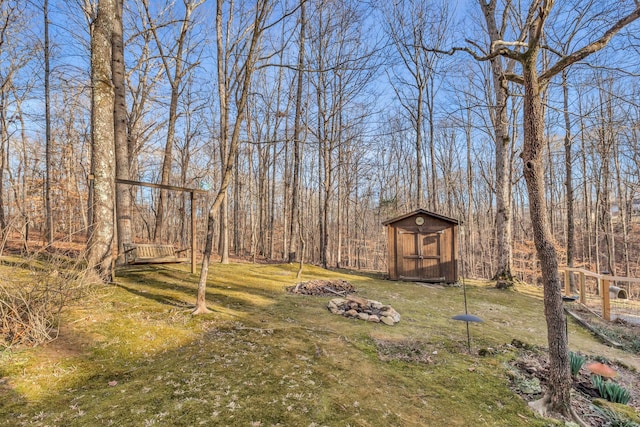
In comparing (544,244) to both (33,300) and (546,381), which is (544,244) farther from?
(33,300)

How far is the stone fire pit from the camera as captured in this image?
Result: 206 inches

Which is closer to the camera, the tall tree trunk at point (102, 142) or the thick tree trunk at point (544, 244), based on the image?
the thick tree trunk at point (544, 244)

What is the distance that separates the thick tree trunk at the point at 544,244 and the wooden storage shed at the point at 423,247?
743cm

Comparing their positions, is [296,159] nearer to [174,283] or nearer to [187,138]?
[174,283]

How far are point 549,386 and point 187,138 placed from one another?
19.7 m

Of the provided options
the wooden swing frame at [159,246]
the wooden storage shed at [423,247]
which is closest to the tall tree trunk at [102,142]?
the wooden swing frame at [159,246]

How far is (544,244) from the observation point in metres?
3.01

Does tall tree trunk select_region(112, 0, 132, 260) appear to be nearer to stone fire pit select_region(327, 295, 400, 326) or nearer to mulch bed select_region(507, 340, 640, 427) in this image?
stone fire pit select_region(327, 295, 400, 326)

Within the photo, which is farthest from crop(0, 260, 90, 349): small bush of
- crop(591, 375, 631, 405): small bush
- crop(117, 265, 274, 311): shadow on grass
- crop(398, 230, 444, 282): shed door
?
crop(398, 230, 444, 282): shed door

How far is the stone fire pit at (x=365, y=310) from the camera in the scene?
5234mm

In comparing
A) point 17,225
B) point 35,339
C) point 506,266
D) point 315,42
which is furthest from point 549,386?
point 315,42

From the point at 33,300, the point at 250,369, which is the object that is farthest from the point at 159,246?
the point at 250,369

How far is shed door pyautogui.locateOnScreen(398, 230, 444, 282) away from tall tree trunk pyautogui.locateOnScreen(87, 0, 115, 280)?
862 centimetres

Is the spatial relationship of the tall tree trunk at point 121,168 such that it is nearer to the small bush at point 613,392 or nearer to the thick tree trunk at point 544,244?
the thick tree trunk at point 544,244
